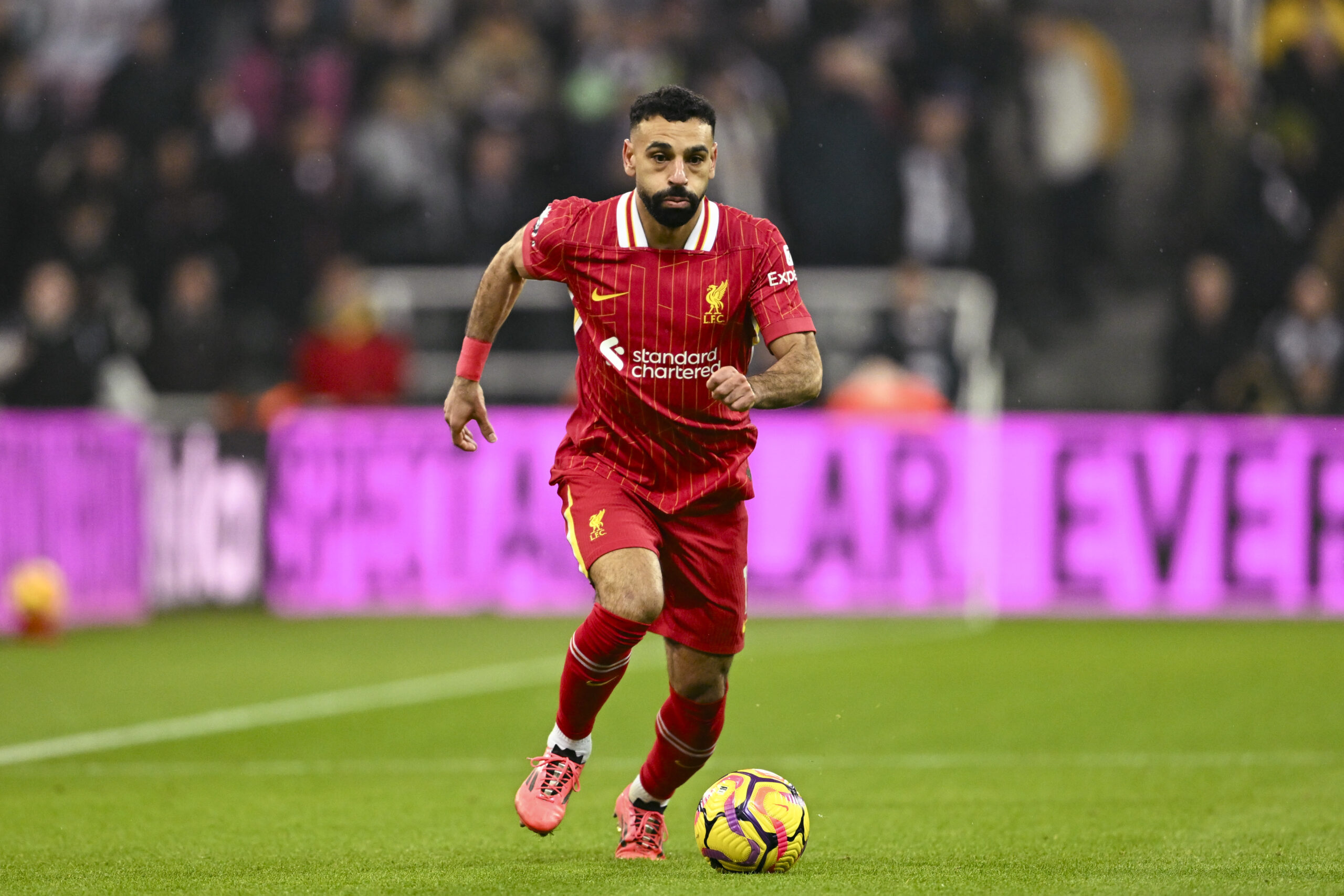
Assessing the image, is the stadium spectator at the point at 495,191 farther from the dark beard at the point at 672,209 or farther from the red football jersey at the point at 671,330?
the dark beard at the point at 672,209

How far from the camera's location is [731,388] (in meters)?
5.09

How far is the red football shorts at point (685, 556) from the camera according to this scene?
5527 mm

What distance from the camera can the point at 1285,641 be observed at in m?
12.2

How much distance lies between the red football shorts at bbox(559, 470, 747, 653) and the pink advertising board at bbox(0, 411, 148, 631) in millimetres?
7785

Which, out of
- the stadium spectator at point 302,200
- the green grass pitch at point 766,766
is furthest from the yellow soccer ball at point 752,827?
the stadium spectator at point 302,200

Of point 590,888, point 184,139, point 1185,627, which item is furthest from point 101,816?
point 184,139

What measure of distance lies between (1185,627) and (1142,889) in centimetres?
856

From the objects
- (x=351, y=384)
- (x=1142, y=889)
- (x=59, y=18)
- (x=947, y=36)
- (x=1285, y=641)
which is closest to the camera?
(x=1142, y=889)

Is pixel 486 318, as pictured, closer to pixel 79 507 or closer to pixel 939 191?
pixel 79 507

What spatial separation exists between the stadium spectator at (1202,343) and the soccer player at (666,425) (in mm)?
9554

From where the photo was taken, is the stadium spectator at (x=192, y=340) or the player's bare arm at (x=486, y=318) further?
the stadium spectator at (x=192, y=340)

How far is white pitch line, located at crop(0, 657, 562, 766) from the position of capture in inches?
323

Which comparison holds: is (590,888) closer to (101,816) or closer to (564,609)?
(101,816)

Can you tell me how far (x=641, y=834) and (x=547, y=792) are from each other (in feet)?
1.09
